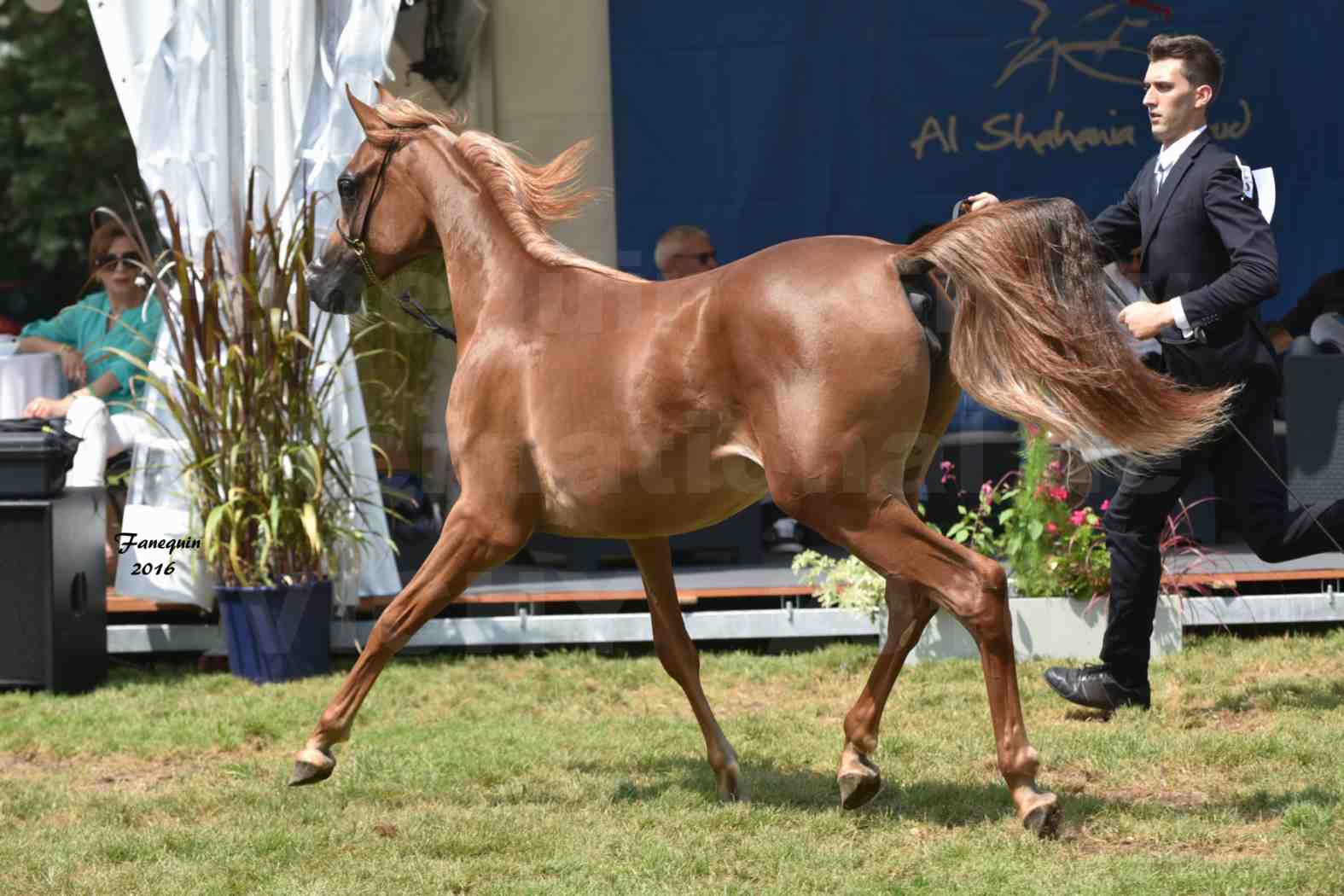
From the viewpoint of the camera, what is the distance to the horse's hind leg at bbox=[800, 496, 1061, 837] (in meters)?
3.96

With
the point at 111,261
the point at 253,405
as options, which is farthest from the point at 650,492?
the point at 111,261

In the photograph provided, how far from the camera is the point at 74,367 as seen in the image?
25.4ft

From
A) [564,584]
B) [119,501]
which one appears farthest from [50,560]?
[564,584]

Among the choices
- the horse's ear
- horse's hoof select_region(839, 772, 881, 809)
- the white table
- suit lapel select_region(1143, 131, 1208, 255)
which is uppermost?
the horse's ear

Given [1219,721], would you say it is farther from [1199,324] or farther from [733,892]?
[733,892]

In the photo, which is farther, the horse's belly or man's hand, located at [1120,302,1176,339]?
man's hand, located at [1120,302,1176,339]

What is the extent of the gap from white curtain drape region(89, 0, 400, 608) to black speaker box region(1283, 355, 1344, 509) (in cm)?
384

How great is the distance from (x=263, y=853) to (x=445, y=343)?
5.00 metres

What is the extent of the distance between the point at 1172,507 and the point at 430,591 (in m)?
2.34

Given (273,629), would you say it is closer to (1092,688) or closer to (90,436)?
(90,436)

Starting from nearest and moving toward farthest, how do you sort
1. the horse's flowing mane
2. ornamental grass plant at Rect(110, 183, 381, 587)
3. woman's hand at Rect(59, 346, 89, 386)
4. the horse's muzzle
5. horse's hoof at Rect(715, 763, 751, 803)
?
1. horse's hoof at Rect(715, 763, 751, 803)
2. the horse's flowing mane
3. the horse's muzzle
4. ornamental grass plant at Rect(110, 183, 381, 587)
5. woman's hand at Rect(59, 346, 89, 386)

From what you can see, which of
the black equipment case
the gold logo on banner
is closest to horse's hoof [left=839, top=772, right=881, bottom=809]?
the black equipment case

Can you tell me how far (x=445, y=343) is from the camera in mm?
8898

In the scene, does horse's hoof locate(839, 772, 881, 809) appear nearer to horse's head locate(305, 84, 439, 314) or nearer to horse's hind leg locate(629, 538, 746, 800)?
horse's hind leg locate(629, 538, 746, 800)
